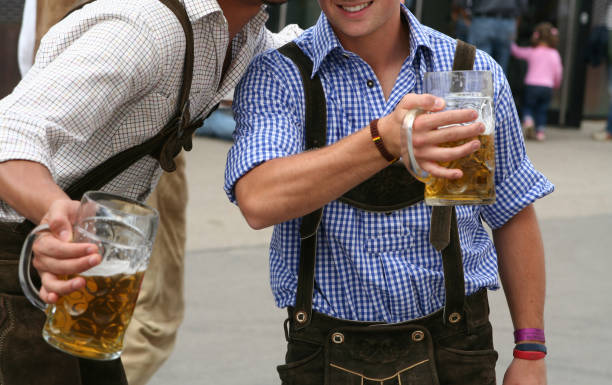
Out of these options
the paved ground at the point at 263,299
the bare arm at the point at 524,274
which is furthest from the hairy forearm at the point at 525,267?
the paved ground at the point at 263,299

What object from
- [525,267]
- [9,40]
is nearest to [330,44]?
[525,267]

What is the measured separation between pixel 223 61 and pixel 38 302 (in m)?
0.80

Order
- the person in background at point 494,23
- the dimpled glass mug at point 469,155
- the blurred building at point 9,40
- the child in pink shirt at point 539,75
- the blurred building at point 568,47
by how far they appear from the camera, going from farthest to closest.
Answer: the blurred building at point 568,47, the child in pink shirt at point 539,75, the person in background at point 494,23, the blurred building at point 9,40, the dimpled glass mug at point 469,155

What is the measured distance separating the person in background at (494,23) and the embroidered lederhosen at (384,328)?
9.58 m

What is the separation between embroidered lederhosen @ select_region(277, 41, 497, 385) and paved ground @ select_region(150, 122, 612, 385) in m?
2.23

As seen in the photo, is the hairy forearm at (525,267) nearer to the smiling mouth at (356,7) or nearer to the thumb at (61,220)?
the smiling mouth at (356,7)

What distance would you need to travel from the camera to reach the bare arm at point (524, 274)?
7.97ft

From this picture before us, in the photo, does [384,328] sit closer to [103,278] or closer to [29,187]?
[103,278]

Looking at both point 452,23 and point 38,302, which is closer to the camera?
point 38,302

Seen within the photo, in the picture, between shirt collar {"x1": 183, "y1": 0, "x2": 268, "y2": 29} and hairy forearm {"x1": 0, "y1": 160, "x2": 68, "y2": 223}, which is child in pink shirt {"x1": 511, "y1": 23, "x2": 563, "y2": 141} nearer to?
shirt collar {"x1": 183, "y1": 0, "x2": 268, "y2": 29}

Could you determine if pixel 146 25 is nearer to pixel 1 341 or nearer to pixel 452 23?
pixel 1 341

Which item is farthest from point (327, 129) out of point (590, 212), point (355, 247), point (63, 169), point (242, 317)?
point (590, 212)

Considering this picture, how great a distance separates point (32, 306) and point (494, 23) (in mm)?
10087

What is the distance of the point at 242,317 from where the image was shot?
16.9 feet
